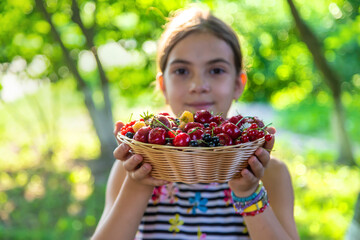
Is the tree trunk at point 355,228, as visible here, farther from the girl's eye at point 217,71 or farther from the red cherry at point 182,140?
the red cherry at point 182,140

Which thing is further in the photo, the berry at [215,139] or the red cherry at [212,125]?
the red cherry at [212,125]

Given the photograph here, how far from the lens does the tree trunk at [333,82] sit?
4.59 m

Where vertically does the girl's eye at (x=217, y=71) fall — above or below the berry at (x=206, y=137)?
above

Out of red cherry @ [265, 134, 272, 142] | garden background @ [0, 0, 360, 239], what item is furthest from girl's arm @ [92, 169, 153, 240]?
garden background @ [0, 0, 360, 239]

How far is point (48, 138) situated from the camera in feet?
18.7

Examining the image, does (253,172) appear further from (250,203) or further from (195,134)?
(195,134)

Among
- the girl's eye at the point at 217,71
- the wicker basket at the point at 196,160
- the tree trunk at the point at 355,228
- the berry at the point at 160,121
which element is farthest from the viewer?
the tree trunk at the point at 355,228

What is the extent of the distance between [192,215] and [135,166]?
52 centimetres

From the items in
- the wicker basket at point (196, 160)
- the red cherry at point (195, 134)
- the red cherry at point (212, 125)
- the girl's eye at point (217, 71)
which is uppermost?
the girl's eye at point (217, 71)

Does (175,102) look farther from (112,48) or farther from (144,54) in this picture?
(112,48)

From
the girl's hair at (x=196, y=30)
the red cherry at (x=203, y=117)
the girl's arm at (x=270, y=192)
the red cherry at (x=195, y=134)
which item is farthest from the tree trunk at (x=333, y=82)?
the red cherry at (x=195, y=134)

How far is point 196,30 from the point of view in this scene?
177 cm

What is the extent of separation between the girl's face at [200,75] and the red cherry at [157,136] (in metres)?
0.46

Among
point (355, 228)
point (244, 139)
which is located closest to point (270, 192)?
point (244, 139)
